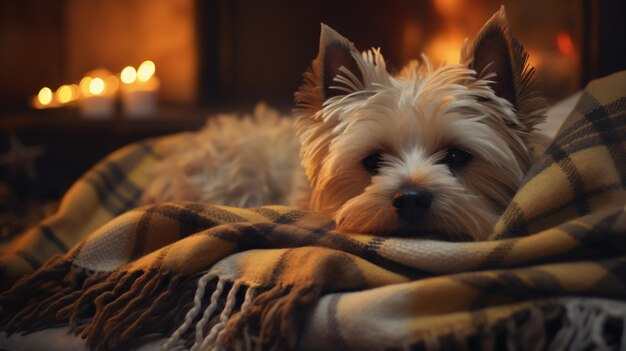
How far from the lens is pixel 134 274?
1151 millimetres

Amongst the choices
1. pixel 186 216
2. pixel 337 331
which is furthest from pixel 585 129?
pixel 186 216

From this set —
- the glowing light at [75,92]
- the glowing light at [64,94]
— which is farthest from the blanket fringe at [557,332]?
the glowing light at [75,92]

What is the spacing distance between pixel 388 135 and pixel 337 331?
44cm

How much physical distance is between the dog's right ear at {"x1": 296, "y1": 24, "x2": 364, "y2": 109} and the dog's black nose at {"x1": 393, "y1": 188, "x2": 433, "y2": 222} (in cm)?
30

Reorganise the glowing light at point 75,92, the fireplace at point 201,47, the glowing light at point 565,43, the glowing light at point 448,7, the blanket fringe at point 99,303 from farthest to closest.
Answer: the glowing light at point 75,92 < the glowing light at point 448,7 < the fireplace at point 201,47 < the glowing light at point 565,43 < the blanket fringe at point 99,303

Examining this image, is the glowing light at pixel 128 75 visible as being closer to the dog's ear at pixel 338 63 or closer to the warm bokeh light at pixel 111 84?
the warm bokeh light at pixel 111 84

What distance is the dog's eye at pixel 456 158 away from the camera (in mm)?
1208

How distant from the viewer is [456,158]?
3.98 feet

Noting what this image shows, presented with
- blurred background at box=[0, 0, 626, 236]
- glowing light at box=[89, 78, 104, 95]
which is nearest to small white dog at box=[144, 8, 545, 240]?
blurred background at box=[0, 0, 626, 236]

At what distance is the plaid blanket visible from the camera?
0.89 m

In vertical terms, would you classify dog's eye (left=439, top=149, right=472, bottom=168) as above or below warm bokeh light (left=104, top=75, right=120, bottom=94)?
above

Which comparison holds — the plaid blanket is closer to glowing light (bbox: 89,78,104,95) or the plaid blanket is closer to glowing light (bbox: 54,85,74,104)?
glowing light (bbox: 89,78,104,95)

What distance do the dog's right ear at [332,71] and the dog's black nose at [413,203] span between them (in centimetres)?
30

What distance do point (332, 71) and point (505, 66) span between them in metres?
0.33
